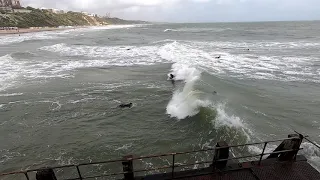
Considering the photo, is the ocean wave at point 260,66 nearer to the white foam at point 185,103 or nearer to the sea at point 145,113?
the sea at point 145,113

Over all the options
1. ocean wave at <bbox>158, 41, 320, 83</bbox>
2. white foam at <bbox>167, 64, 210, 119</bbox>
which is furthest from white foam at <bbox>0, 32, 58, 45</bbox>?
white foam at <bbox>167, 64, 210, 119</bbox>

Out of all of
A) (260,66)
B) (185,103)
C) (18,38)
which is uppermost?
(260,66)

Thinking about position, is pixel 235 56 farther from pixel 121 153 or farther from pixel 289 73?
pixel 121 153

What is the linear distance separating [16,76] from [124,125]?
62.3 feet

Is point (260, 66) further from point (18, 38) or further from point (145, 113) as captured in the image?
point (18, 38)

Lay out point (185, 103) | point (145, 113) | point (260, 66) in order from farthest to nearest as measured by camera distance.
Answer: point (260, 66), point (185, 103), point (145, 113)

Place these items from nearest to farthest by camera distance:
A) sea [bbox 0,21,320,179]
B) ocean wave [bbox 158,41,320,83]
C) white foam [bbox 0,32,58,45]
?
sea [bbox 0,21,320,179]
ocean wave [bbox 158,41,320,83]
white foam [bbox 0,32,58,45]

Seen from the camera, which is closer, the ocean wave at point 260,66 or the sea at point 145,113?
the sea at point 145,113

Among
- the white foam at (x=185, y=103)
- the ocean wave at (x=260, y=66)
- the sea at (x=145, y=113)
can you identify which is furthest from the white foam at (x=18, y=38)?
the white foam at (x=185, y=103)

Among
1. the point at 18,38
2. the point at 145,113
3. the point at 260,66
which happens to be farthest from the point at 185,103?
the point at 18,38

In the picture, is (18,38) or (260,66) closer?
(260,66)

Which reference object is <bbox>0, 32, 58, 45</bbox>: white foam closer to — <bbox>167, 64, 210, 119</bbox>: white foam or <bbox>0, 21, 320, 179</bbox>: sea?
<bbox>0, 21, 320, 179</bbox>: sea

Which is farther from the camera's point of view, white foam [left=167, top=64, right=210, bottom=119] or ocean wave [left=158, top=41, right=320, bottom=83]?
ocean wave [left=158, top=41, right=320, bottom=83]

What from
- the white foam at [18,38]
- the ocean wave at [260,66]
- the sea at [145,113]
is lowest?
the sea at [145,113]
